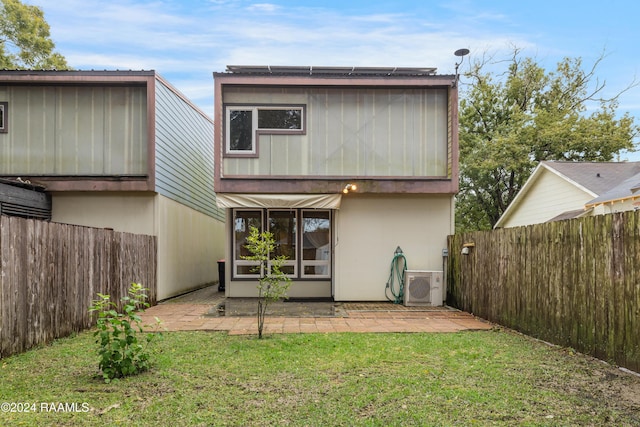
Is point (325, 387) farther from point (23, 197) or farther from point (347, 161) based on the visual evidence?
point (23, 197)

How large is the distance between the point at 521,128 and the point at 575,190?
31.5 feet

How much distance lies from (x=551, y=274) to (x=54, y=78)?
36.1ft

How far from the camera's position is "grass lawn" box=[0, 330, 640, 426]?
3.14m

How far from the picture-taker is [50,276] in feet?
18.5

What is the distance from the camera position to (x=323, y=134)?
31.8ft

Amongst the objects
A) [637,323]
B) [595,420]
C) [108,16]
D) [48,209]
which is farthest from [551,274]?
[108,16]

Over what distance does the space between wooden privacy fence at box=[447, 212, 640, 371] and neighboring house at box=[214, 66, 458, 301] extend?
2.36 m

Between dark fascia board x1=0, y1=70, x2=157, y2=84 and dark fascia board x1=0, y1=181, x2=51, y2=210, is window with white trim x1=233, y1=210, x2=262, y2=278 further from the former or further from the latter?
dark fascia board x1=0, y1=181, x2=51, y2=210

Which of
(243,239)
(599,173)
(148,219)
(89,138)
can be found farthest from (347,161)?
(599,173)

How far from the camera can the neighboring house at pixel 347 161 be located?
9484 millimetres

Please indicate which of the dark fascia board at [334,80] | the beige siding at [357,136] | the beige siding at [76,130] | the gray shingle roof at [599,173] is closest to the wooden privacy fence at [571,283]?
the beige siding at [357,136]

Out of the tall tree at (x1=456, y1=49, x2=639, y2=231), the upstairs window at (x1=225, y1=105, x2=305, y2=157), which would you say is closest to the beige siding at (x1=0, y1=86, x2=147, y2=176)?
the upstairs window at (x1=225, y1=105, x2=305, y2=157)

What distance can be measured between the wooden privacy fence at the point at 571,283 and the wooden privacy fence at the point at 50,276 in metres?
6.82

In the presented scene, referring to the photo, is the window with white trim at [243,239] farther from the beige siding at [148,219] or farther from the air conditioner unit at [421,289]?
the air conditioner unit at [421,289]
